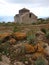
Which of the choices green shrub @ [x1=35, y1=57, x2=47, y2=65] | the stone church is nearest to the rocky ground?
green shrub @ [x1=35, y1=57, x2=47, y2=65]

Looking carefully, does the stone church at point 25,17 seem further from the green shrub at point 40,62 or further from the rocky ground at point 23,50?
the green shrub at point 40,62

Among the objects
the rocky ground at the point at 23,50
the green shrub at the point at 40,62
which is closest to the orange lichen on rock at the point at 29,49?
the rocky ground at the point at 23,50

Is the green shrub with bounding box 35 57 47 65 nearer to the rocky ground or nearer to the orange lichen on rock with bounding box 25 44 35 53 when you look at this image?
the rocky ground

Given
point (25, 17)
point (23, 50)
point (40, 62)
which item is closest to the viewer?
point (40, 62)

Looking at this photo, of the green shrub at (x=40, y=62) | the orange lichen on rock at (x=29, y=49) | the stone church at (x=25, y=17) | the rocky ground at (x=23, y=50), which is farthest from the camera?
the stone church at (x=25, y=17)

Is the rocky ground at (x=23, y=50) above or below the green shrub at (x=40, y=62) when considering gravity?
above

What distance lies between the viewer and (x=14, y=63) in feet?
53.9

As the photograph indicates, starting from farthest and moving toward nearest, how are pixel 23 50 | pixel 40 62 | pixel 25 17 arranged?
pixel 25 17
pixel 23 50
pixel 40 62

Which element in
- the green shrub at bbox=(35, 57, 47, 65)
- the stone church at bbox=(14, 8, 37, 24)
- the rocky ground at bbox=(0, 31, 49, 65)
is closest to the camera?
→ the green shrub at bbox=(35, 57, 47, 65)

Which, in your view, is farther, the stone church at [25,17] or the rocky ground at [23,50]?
the stone church at [25,17]

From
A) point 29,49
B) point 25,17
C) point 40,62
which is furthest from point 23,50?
point 25,17

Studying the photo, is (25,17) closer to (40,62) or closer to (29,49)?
(29,49)

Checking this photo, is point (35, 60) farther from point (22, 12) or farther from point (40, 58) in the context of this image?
point (22, 12)

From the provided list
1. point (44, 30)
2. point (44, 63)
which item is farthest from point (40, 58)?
point (44, 30)
